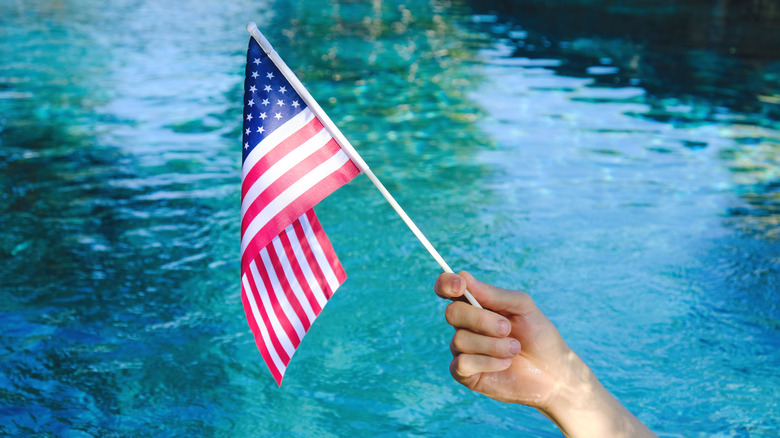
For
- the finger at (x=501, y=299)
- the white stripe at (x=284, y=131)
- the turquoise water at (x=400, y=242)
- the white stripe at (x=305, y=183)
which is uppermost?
the white stripe at (x=284, y=131)

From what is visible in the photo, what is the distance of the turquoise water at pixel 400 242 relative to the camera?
3371 mm

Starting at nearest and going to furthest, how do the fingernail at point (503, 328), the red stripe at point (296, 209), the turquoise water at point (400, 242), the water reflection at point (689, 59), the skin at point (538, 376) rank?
the fingernail at point (503, 328) → the skin at point (538, 376) → the red stripe at point (296, 209) → the turquoise water at point (400, 242) → the water reflection at point (689, 59)

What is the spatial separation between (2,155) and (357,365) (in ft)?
15.8

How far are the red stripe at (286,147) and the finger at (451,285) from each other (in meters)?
0.59

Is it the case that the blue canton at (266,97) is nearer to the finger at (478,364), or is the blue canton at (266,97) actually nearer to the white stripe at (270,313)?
the white stripe at (270,313)

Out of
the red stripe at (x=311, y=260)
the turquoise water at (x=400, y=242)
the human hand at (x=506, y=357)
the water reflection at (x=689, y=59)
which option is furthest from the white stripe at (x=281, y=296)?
the water reflection at (x=689, y=59)

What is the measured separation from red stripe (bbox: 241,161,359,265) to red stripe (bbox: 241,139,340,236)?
47mm

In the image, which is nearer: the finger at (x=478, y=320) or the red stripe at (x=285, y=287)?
the finger at (x=478, y=320)

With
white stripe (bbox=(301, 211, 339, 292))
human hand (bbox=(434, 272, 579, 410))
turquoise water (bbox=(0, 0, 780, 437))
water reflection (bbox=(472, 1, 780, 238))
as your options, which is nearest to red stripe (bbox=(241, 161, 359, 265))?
white stripe (bbox=(301, 211, 339, 292))

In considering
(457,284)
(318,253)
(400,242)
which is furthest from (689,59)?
(457,284)

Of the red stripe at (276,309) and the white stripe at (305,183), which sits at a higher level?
the white stripe at (305,183)

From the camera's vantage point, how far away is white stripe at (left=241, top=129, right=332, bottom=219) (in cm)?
191

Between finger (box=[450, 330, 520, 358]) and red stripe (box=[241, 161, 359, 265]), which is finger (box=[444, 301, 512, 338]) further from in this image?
red stripe (box=[241, 161, 359, 265])

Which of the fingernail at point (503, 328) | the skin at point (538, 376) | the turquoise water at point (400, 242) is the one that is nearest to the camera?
the fingernail at point (503, 328)
